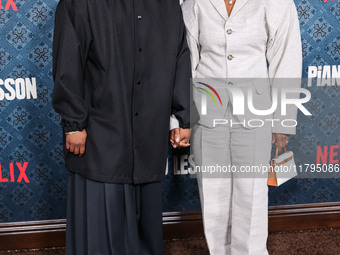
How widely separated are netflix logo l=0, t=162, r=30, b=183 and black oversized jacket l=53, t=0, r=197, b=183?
0.71 m

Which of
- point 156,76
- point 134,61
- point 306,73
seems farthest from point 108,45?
point 306,73

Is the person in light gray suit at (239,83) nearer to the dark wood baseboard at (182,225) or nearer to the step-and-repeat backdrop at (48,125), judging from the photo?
the step-and-repeat backdrop at (48,125)

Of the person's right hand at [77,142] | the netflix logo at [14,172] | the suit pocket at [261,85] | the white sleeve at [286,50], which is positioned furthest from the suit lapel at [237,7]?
the netflix logo at [14,172]

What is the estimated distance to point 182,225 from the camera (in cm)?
241

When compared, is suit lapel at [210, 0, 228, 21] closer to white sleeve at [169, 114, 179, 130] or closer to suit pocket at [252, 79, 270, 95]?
suit pocket at [252, 79, 270, 95]

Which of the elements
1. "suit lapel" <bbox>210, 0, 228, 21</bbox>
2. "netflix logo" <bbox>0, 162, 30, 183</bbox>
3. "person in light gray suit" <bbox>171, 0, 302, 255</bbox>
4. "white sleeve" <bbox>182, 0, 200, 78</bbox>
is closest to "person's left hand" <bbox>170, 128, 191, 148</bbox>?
"person in light gray suit" <bbox>171, 0, 302, 255</bbox>

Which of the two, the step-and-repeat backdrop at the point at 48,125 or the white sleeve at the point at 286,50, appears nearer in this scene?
the white sleeve at the point at 286,50

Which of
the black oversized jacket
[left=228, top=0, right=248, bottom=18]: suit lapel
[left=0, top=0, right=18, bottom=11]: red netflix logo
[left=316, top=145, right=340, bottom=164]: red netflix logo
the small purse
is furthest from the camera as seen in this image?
[left=316, top=145, right=340, bottom=164]: red netflix logo

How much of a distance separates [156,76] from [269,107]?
1.70 feet

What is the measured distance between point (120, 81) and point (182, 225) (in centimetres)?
116

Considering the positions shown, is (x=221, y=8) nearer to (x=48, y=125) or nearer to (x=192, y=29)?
(x=192, y=29)

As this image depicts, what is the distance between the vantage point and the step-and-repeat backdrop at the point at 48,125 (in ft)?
6.97

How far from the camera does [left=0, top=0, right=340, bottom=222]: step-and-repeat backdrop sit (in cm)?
212

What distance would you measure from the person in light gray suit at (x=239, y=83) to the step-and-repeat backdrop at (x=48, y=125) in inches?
12.0
